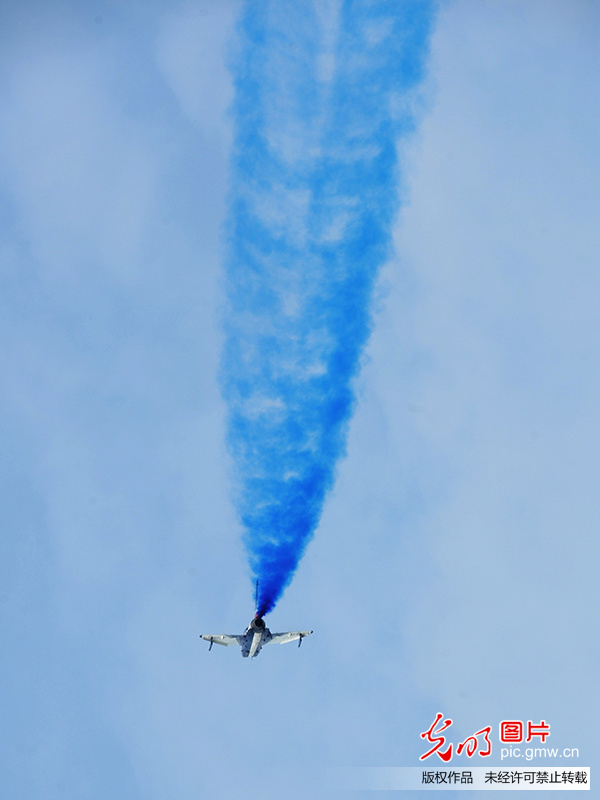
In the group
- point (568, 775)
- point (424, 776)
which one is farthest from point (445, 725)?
point (568, 775)

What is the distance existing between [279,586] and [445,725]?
12059 millimetres

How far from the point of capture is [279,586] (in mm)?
41719

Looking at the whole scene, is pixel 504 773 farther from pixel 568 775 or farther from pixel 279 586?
pixel 279 586

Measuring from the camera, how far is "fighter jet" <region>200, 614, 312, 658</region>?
4406cm

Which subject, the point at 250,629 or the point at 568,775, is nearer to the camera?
the point at 568,775

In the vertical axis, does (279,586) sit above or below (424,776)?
above

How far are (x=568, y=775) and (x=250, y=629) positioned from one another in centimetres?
1755

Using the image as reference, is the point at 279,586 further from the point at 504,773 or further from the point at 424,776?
the point at 504,773

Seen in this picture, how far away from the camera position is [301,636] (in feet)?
152

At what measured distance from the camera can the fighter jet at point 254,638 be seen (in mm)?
44062

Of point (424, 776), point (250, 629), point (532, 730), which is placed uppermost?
point (250, 629)

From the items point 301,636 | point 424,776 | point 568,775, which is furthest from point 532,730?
point 301,636

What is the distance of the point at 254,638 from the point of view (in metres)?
44.2

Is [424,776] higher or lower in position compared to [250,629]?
lower
